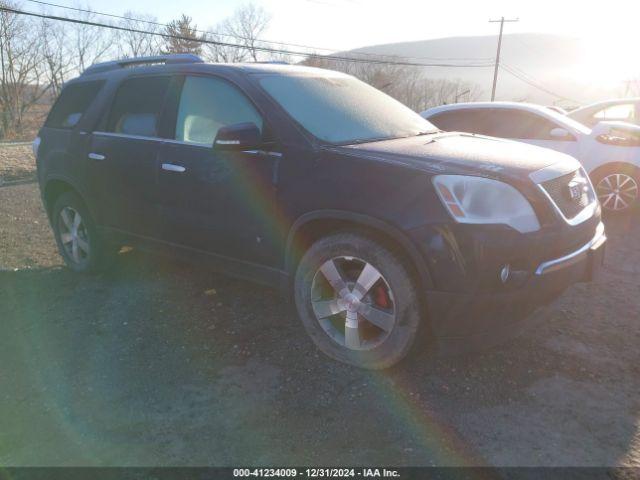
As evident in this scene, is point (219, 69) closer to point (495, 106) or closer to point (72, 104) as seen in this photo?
point (72, 104)

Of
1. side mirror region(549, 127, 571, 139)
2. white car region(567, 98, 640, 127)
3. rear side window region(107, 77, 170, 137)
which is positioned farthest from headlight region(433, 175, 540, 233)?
white car region(567, 98, 640, 127)

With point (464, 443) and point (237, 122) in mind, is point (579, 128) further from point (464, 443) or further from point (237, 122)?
point (464, 443)

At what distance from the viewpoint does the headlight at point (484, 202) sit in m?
2.71

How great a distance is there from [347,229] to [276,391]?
3.37 ft

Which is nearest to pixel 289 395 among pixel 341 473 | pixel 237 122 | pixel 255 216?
pixel 341 473

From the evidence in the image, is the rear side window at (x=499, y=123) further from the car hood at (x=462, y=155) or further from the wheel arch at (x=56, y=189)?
the wheel arch at (x=56, y=189)

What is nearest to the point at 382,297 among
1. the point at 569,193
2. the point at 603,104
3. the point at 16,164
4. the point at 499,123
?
the point at 569,193

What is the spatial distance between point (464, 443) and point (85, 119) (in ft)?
13.6

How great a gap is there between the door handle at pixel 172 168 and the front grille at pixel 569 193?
2412 millimetres

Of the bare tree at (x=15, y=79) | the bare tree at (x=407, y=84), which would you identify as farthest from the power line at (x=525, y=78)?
the bare tree at (x=15, y=79)

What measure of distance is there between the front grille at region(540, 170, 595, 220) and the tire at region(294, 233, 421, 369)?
97 cm

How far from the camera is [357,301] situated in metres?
3.10

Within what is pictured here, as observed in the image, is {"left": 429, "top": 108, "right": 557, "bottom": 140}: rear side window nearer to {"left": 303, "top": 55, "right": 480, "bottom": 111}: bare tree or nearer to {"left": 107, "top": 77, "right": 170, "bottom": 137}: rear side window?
{"left": 107, "top": 77, "right": 170, "bottom": 137}: rear side window

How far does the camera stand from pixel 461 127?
7.73m
